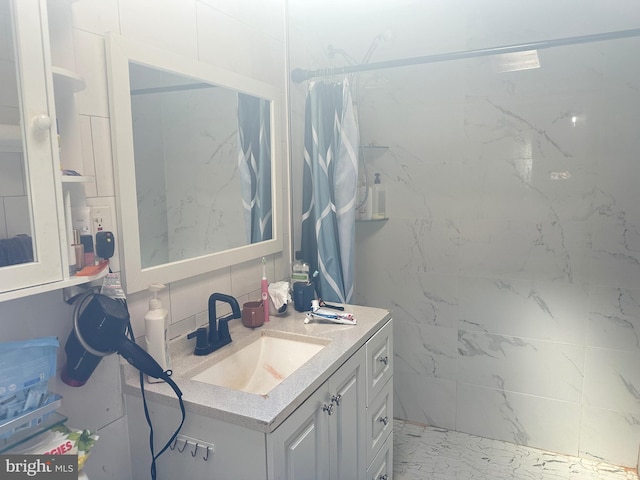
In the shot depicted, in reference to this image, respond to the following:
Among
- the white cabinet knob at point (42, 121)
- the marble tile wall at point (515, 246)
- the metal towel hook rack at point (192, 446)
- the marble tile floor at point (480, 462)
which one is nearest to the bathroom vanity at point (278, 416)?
the metal towel hook rack at point (192, 446)

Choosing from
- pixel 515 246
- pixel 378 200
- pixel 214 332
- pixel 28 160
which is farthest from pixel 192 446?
pixel 515 246

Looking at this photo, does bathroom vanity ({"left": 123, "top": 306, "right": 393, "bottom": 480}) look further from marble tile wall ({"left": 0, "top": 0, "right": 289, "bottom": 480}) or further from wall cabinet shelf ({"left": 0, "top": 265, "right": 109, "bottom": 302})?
wall cabinet shelf ({"left": 0, "top": 265, "right": 109, "bottom": 302})

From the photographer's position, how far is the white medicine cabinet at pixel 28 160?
91cm

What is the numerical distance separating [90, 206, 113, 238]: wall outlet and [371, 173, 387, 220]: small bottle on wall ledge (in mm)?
1499

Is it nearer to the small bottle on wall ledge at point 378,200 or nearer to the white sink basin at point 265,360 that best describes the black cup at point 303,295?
the white sink basin at point 265,360

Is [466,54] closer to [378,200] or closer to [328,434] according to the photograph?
[378,200]

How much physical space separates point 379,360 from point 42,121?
1389 millimetres

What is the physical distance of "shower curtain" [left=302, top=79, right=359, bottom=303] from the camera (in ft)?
6.98

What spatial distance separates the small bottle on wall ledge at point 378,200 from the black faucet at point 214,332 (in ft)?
3.81

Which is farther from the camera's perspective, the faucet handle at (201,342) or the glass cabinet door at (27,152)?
the faucet handle at (201,342)

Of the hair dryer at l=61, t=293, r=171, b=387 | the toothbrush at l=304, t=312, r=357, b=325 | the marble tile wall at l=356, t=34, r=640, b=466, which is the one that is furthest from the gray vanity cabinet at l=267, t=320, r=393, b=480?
the marble tile wall at l=356, t=34, r=640, b=466

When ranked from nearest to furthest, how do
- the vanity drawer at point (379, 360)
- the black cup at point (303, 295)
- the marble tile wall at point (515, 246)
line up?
1. the vanity drawer at point (379, 360)
2. the black cup at point (303, 295)
3. the marble tile wall at point (515, 246)

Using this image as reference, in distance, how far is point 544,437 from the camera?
7.72ft

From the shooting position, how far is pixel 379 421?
1.84m
